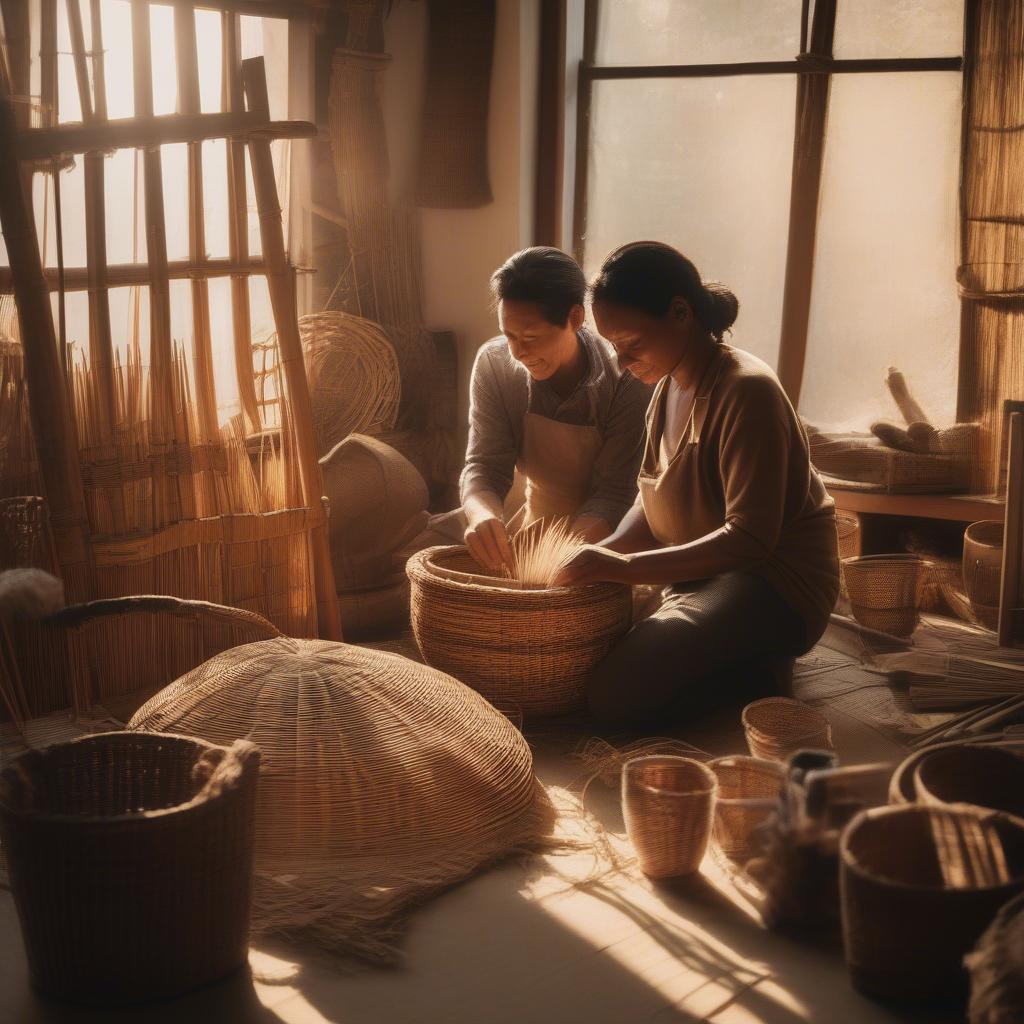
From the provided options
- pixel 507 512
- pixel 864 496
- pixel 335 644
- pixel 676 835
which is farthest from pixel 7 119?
pixel 864 496

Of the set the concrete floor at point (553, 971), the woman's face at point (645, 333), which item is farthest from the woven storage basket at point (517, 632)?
the concrete floor at point (553, 971)

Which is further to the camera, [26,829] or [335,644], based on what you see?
[335,644]

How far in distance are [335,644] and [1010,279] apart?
→ 248cm

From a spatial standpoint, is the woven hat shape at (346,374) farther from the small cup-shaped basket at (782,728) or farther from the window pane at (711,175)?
the small cup-shaped basket at (782,728)

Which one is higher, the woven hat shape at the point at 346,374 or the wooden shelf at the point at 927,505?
the woven hat shape at the point at 346,374

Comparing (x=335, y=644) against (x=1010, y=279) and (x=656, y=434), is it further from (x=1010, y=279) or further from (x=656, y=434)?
(x=1010, y=279)

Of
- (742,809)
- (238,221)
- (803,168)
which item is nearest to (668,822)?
(742,809)

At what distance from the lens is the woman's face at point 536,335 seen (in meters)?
3.17

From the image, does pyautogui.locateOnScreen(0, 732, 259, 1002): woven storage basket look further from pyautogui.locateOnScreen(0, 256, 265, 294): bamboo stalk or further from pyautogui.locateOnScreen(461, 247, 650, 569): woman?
pyautogui.locateOnScreen(461, 247, 650, 569): woman

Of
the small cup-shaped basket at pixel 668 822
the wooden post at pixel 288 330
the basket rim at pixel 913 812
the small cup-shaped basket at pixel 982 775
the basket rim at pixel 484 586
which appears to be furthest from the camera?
the wooden post at pixel 288 330

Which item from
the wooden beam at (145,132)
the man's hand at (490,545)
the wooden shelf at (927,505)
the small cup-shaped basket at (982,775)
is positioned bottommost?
the small cup-shaped basket at (982,775)

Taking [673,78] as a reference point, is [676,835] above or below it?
below

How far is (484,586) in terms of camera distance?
293cm

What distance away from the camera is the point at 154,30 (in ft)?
12.7
